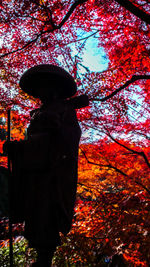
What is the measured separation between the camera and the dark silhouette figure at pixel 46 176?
1718mm

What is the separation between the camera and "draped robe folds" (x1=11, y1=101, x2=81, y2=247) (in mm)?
1714

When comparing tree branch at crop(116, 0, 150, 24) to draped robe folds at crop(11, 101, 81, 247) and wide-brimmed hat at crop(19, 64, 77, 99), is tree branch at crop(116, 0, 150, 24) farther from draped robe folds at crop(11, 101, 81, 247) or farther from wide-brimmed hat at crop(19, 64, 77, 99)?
draped robe folds at crop(11, 101, 81, 247)

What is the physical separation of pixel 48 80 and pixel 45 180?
1175 millimetres

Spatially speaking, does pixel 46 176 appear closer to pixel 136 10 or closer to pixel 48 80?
pixel 48 80

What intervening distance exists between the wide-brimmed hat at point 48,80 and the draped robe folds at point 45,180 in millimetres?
352

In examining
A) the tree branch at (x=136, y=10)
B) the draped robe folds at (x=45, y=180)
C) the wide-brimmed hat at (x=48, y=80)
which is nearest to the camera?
the draped robe folds at (x=45, y=180)

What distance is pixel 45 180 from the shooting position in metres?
1.77

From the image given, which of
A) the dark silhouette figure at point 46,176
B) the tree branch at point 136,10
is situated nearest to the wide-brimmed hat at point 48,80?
the dark silhouette figure at point 46,176

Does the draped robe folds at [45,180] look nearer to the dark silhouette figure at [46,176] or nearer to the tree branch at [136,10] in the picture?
the dark silhouette figure at [46,176]

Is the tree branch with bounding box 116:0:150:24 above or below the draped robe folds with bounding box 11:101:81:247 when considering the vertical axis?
above

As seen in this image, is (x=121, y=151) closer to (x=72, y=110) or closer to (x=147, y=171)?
(x=147, y=171)

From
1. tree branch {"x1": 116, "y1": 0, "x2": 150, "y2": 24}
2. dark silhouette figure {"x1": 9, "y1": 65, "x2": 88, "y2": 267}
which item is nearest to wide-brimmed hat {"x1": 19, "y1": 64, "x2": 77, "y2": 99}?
dark silhouette figure {"x1": 9, "y1": 65, "x2": 88, "y2": 267}

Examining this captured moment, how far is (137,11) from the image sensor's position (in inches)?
156

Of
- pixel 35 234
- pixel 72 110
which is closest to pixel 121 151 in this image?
pixel 72 110
